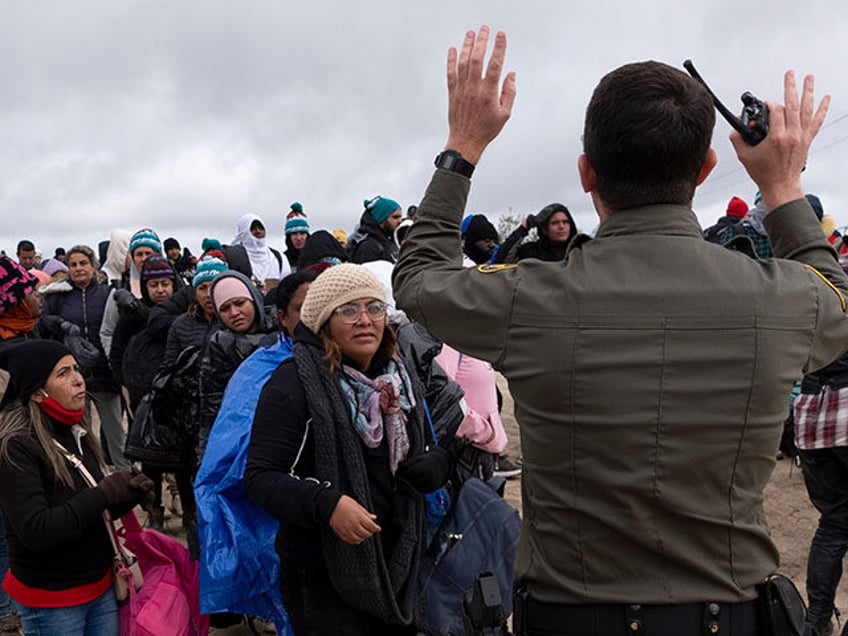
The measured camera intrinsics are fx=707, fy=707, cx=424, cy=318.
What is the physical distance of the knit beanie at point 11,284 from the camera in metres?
4.07

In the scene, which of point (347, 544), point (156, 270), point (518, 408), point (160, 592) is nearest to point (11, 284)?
point (156, 270)

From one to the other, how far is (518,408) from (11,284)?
373 centimetres

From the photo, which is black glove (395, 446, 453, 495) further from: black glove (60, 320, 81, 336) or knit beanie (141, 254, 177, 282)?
black glove (60, 320, 81, 336)

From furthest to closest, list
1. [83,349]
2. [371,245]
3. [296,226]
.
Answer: [296,226]
[371,245]
[83,349]

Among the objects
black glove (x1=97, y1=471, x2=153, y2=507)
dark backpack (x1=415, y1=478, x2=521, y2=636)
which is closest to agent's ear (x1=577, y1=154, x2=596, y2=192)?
dark backpack (x1=415, y1=478, x2=521, y2=636)

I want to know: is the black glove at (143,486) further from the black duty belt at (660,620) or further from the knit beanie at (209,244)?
the knit beanie at (209,244)

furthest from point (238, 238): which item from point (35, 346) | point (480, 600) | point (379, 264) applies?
point (480, 600)

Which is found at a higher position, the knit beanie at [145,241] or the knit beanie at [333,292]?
the knit beanie at [145,241]

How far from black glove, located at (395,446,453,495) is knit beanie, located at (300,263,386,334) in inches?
23.9

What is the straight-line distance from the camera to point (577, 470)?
1353mm

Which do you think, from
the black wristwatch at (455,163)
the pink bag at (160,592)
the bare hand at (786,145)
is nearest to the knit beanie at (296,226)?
the pink bag at (160,592)

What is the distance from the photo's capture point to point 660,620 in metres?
1.32

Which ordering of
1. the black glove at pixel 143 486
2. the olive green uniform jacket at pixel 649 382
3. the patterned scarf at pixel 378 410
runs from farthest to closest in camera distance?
the black glove at pixel 143 486 < the patterned scarf at pixel 378 410 < the olive green uniform jacket at pixel 649 382

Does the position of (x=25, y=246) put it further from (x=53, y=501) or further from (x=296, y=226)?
(x=53, y=501)
